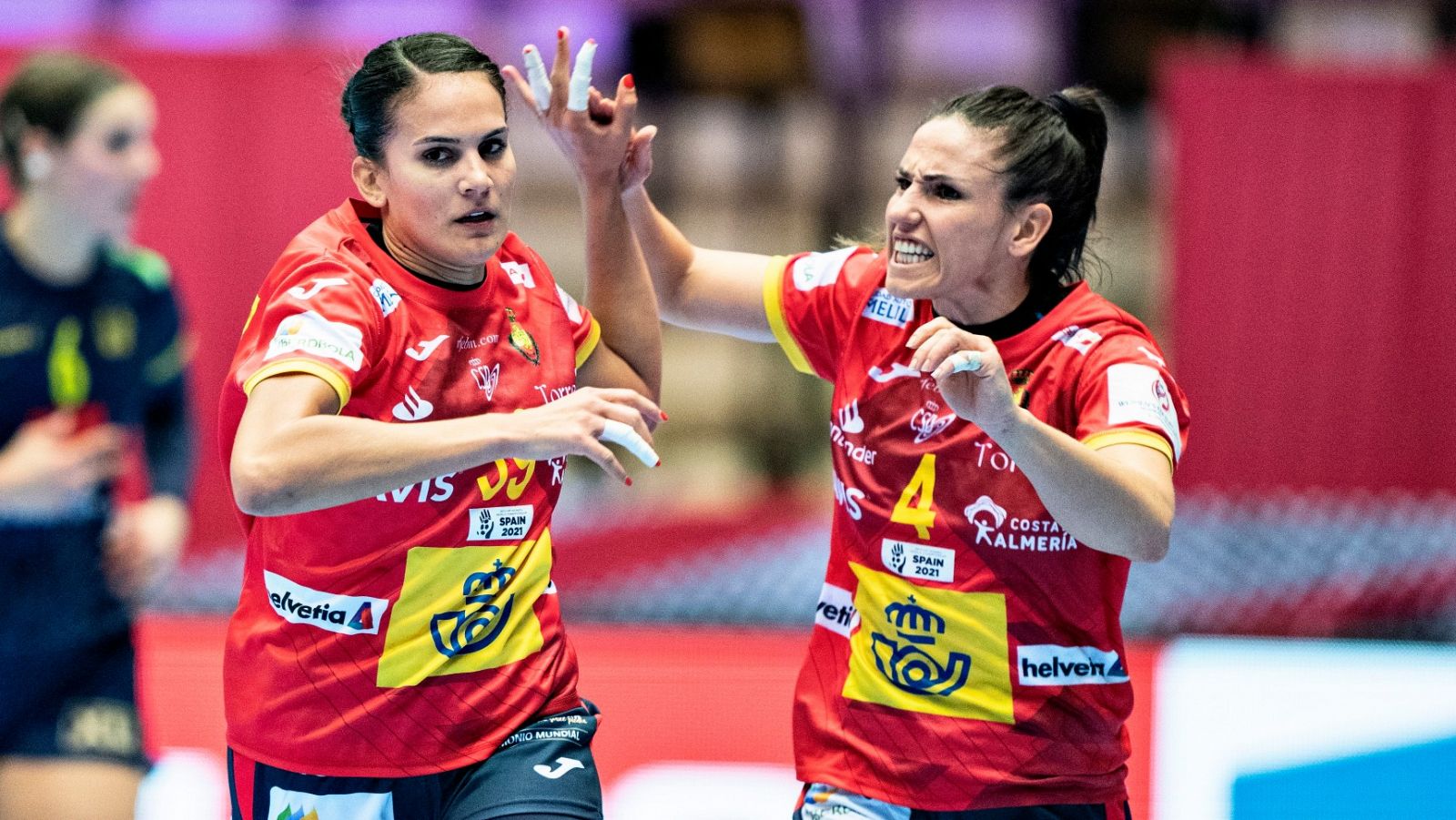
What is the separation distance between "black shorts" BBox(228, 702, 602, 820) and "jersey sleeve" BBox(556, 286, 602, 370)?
71cm

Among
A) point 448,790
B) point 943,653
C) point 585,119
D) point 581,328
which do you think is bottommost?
point 448,790

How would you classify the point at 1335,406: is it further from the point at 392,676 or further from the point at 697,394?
the point at 392,676

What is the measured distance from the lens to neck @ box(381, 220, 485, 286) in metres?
2.95

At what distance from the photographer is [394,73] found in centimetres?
286

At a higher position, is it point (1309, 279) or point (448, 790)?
point (1309, 279)

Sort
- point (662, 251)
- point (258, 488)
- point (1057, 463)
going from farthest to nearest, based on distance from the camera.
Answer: point (662, 251)
point (1057, 463)
point (258, 488)

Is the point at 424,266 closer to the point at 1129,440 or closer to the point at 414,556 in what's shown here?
the point at 414,556

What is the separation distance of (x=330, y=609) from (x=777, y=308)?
1.08 m

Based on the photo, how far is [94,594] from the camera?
380cm

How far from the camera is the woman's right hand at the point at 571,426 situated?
2.56 m

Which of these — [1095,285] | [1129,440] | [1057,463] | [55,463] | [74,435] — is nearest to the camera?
[1057,463]

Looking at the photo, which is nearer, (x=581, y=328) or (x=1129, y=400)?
(x=1129, y=400)

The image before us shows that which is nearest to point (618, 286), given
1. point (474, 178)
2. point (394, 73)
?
point (474, 178)

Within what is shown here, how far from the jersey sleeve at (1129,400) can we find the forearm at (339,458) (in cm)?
101
